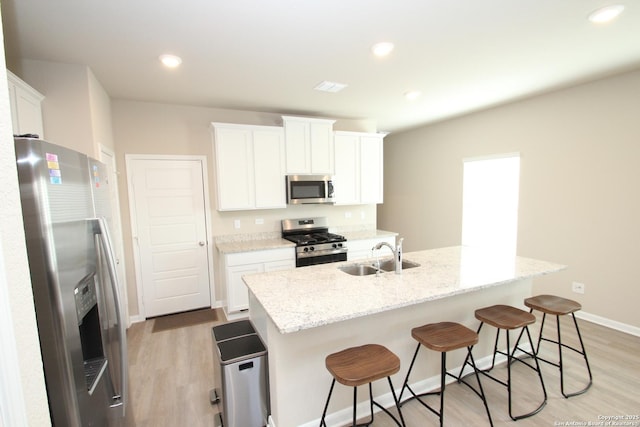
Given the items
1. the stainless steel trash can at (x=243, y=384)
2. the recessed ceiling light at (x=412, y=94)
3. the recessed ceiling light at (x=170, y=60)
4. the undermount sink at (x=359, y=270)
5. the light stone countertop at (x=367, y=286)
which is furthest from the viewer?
the recessed ceiling light at (x=412, y=94)

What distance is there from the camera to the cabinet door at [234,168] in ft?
12.1

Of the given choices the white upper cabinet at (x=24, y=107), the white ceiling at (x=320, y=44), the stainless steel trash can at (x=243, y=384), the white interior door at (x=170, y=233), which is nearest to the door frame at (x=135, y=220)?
the white interior door at (x=170, y=233)

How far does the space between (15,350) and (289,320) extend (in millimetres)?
1042

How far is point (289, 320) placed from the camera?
152 cm

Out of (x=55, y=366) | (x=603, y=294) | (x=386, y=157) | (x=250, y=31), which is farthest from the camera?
(x=386, y=157)

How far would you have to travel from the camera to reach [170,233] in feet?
12.4

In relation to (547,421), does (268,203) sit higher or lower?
higher

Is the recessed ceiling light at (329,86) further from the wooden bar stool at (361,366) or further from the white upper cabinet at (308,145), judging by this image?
the wooden bar stool at (361,366)

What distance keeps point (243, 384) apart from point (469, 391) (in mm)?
1704

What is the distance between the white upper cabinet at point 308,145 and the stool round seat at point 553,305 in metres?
2.81

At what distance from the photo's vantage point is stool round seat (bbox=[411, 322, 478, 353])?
1.80 meters

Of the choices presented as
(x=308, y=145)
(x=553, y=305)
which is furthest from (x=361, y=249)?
(x=553, y=305)

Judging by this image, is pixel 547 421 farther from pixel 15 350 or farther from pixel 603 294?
pixel 15 350

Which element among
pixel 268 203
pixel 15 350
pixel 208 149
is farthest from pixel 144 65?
pixel 15 350
